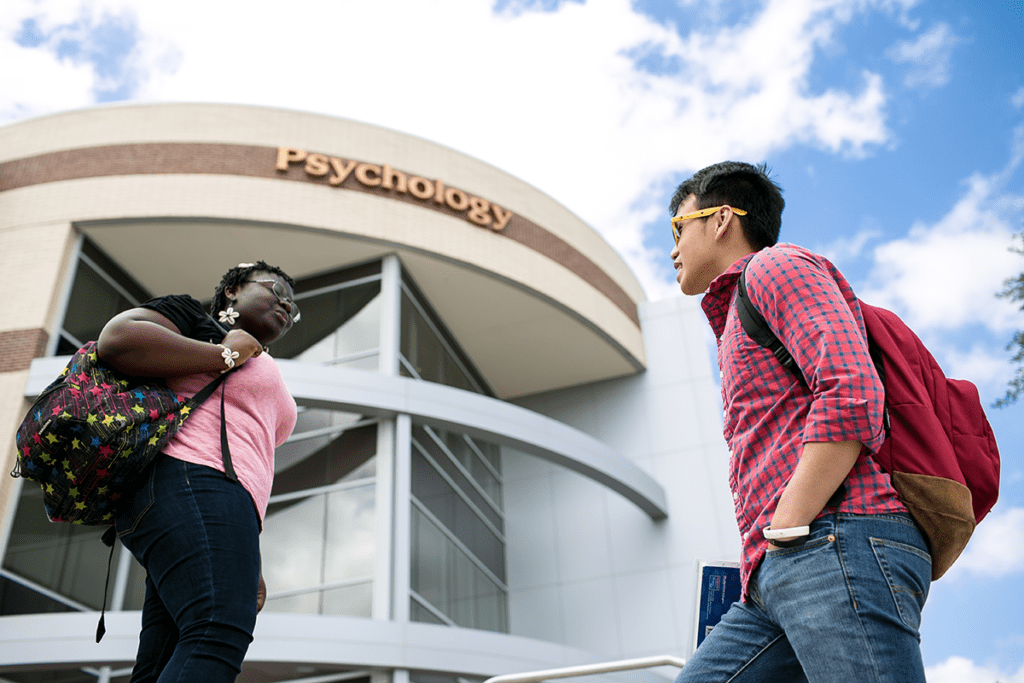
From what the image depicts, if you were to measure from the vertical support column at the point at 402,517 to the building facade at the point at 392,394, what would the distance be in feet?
0.14

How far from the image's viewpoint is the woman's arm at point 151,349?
2.29m

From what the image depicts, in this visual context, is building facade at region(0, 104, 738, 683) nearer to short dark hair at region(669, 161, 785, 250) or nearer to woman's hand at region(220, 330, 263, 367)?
woman's hand at region(220, 330, 263, 367)

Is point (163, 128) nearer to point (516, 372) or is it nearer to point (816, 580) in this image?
point (516, 372)

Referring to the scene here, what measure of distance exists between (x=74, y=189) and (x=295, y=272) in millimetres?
3721

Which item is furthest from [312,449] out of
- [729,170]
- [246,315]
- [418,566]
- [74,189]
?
[729,170]

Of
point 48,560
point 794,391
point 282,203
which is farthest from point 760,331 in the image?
point 282,203

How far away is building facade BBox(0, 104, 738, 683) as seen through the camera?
1125 centimetres

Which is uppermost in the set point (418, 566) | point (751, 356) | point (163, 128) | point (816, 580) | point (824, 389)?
point (163, 128)

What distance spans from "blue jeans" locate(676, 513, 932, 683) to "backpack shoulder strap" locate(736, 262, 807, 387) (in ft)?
1.16

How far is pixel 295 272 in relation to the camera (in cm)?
1506

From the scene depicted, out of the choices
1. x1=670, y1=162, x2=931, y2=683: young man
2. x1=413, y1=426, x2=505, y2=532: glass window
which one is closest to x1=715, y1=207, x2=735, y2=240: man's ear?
x1=670, y1=162, x2=931, y2=683: young man

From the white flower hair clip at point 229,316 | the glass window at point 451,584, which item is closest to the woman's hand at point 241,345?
the white flower hair clip at point 229,316

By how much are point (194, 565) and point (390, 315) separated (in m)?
11.9

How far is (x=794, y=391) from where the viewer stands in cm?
185
